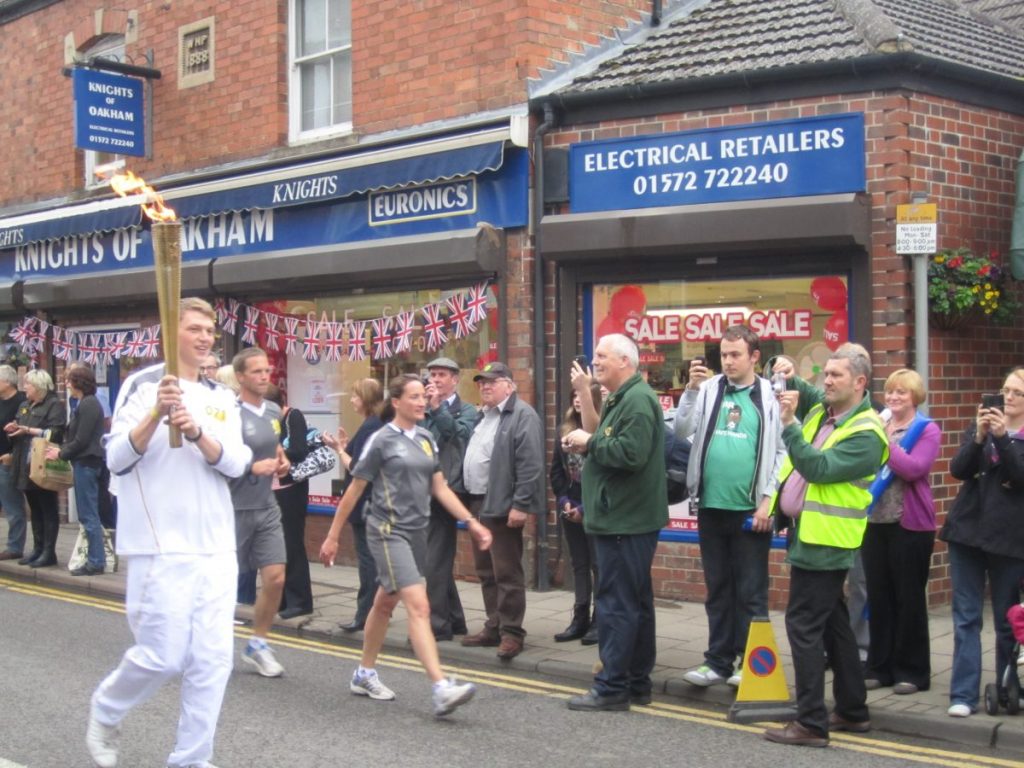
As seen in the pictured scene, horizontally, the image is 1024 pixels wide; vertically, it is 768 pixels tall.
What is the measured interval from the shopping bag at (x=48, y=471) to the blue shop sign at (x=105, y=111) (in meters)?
4.53

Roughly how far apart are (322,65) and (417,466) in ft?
24.7

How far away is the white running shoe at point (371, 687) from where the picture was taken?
728cm

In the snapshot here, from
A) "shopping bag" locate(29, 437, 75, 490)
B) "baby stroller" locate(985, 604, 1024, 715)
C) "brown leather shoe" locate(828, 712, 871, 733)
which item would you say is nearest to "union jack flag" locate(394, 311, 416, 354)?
"shopping bag" locate(29, 437, 75, 490)

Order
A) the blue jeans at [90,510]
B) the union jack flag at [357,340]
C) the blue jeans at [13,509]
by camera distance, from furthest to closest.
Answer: the union jack flag at [357,340]
the blue jeans at [13,509]
the blue jeans at [90,510]

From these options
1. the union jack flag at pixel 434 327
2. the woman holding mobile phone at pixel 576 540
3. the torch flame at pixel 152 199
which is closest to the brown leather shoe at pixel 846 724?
the woman holding mobile phone at pixel 576 540

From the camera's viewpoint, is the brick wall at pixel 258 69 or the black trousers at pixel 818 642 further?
the brick wall at pixel 258 69

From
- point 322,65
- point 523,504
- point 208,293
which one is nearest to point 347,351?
point 208,293

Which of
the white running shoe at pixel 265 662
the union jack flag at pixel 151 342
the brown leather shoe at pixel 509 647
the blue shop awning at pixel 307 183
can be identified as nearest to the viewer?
the white running shoe at pixel 265 662

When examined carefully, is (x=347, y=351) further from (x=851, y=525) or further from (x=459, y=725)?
(x=851, y=525)

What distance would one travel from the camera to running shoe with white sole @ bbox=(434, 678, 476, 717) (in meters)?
6.71

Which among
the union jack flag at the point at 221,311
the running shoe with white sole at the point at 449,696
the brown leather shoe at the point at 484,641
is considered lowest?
the brown leather shoe at the point at 484,641

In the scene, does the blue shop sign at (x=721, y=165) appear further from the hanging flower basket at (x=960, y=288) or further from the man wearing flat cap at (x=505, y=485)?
the man wearing flat cap at (x=505, y=485)

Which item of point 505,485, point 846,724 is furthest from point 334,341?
point 846,724

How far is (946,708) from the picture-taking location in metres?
6.79
